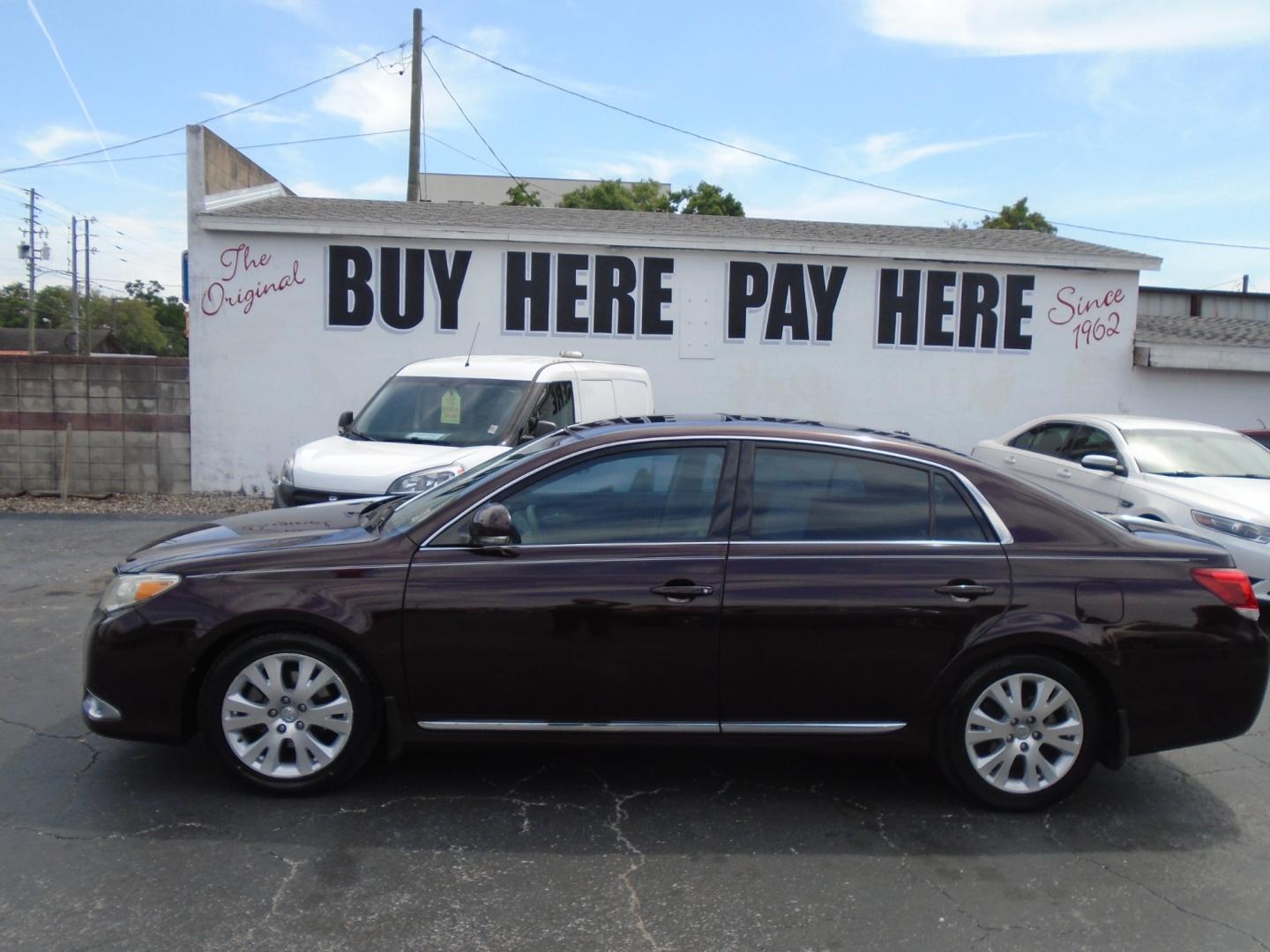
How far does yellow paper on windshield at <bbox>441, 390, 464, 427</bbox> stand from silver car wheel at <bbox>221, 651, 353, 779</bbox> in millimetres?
4675

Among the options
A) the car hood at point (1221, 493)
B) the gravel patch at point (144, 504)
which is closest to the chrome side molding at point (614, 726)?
the car hood at point (1221, 493)

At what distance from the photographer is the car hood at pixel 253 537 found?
4.33 m

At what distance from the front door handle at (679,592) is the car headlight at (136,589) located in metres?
1.91

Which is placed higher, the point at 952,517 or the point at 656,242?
the point at 656,242

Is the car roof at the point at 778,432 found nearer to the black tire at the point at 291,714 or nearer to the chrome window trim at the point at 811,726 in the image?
the chrome window trim at the point at 811,726

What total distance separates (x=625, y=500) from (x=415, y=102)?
63.8 feet

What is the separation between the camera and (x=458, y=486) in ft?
15.2

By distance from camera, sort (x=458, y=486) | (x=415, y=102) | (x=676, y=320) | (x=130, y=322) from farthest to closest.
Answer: (x=130, y=322)
(x=415, y=102)
(x=676, y=320)
(x=458, y=486)

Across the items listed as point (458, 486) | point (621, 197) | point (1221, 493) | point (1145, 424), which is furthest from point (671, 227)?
point (621, 197)

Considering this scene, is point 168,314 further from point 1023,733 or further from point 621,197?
point 1023,733

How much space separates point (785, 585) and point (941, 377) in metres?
10.8

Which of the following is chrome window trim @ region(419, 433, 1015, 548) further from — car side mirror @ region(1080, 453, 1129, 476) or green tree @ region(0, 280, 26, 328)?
green tree @ region(0, 280, 26, 328)

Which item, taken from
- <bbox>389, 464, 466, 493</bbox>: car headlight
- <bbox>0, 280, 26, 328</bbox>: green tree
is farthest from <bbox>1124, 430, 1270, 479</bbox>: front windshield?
<bbox>0, 280, 26, 328</bbox>: green tree

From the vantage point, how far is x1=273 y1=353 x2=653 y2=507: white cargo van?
7.73 metres
